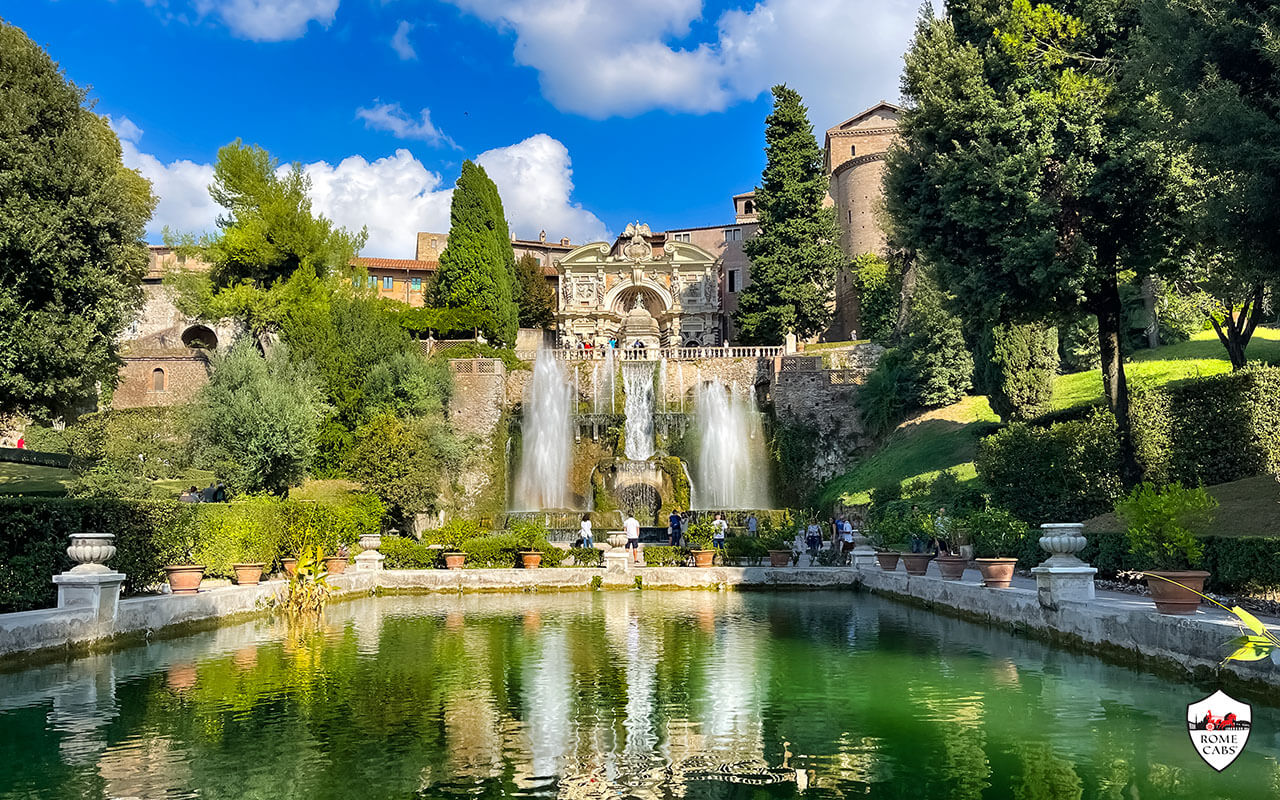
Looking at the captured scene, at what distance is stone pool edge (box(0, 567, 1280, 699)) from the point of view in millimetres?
7516

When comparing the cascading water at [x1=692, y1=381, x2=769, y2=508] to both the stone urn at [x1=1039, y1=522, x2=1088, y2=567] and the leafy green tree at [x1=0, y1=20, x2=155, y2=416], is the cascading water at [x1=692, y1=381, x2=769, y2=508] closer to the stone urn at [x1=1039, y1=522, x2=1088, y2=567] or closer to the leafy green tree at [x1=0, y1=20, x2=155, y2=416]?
the leafy green tree at [x1=0, y1=20, x2=155, y2=416]

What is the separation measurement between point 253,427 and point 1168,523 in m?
21.3

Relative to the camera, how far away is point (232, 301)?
31328 millimetres

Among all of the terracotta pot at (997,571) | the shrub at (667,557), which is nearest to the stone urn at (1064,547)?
the terracotta pot at (997,571)

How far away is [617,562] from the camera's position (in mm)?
17953

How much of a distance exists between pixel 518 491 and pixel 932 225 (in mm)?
20900

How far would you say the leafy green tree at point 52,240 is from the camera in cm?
1405

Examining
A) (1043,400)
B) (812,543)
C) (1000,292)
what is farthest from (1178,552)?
(1043,400)

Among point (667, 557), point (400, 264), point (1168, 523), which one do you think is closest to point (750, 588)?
point (667, 557)

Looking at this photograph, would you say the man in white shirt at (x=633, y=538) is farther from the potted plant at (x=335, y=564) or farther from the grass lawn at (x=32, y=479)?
the grass lawn at (x=32, y=479)

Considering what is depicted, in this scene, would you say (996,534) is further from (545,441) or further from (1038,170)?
(545,441)

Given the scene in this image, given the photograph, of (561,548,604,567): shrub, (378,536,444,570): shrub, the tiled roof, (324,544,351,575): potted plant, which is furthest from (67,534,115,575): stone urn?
the tiled roof

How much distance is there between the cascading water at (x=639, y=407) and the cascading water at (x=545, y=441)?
243cm

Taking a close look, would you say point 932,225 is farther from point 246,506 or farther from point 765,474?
point 765,474
